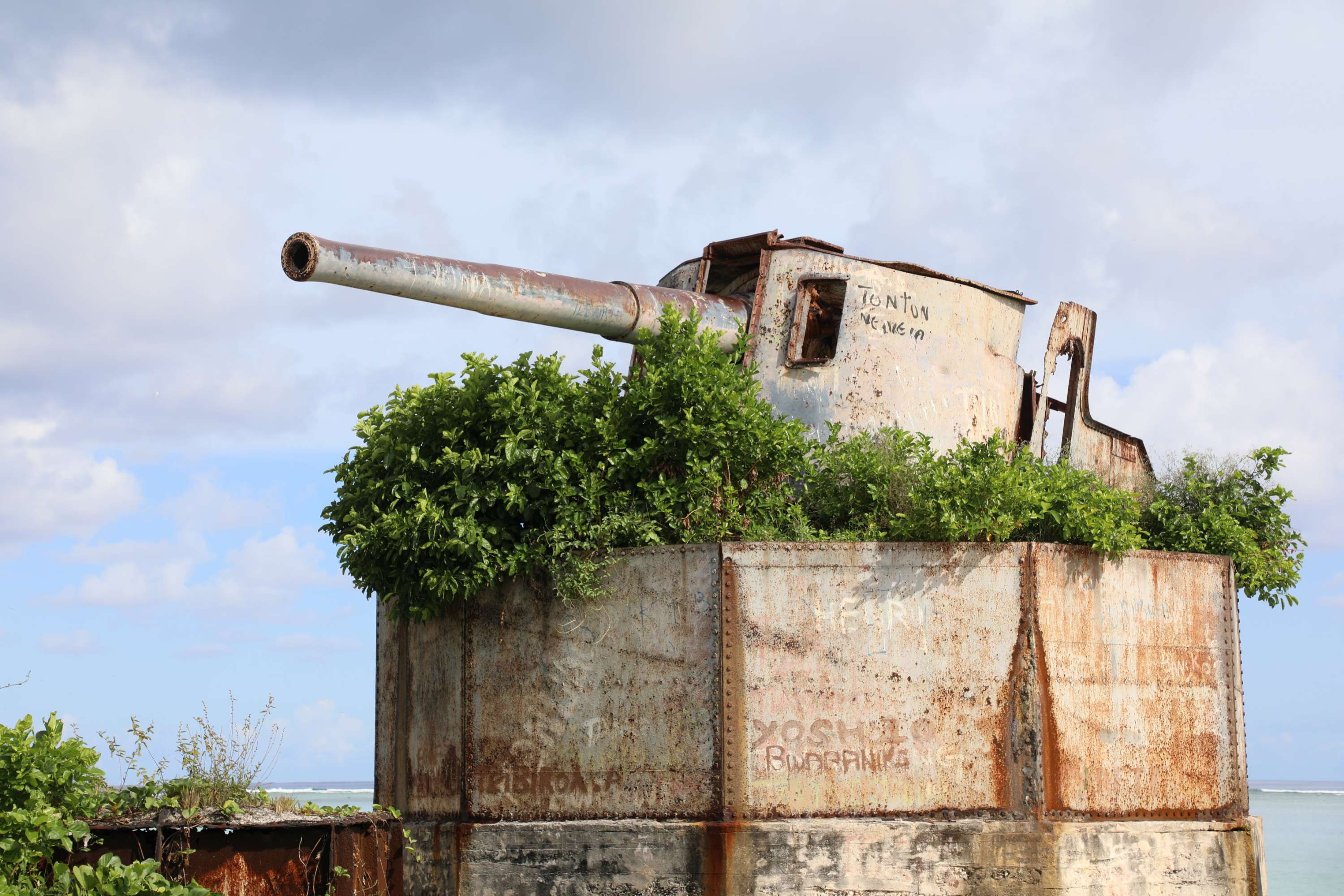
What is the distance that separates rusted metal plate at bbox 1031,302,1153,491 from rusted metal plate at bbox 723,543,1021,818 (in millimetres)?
3309

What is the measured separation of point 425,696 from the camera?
10445 mm

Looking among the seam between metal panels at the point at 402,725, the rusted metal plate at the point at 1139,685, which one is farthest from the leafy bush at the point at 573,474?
the rusted metal plate at the point at 1139,685

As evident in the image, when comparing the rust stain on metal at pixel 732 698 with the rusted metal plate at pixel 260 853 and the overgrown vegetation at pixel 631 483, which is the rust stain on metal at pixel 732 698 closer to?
the overgrown vegetation at pixel 631 483

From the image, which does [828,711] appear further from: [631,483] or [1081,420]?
[1081,420]

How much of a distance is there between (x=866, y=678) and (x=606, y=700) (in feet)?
6.03

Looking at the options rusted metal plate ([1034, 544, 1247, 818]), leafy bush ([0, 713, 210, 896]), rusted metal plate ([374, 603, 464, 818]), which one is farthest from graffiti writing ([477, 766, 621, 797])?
rusted metal plate ([1034, 544, 1247, 818])

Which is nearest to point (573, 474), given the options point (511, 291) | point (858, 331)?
point (511, 291)

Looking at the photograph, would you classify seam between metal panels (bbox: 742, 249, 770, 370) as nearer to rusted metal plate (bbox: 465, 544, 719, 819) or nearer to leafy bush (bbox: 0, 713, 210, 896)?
rusted metal plate (bbox: 465, 544, 719, 819)

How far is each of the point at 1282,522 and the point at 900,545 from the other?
4221 mm

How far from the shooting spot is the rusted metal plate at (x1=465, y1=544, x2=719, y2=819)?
360 inches

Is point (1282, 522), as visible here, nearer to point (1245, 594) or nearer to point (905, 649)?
point (1245, 594)

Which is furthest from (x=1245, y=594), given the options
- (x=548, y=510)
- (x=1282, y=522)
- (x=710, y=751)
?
(x=548, y=510)

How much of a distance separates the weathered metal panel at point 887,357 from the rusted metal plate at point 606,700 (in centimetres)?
252

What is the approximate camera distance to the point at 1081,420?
1266 cm
